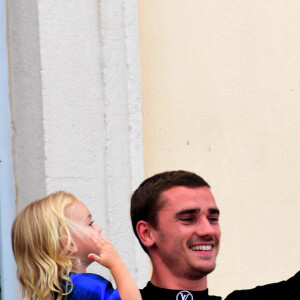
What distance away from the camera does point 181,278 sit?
3537 mm

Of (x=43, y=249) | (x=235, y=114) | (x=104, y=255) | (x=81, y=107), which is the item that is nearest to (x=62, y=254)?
(x=43, y=249)

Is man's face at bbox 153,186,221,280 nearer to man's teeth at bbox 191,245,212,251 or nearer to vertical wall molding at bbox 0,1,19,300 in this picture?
man's teeth at bbox 191,245,212,251

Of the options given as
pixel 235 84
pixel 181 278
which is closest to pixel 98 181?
pixel 235 84

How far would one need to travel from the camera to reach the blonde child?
11.8 ft

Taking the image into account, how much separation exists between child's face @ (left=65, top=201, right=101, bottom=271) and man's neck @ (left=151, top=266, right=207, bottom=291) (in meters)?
0.28

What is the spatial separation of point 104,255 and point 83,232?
19cm

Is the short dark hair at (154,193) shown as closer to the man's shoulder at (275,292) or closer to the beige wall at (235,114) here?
the man's shoulder at (275,292)

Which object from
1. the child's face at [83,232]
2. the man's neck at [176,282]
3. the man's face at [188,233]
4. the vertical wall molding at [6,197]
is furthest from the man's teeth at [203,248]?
the vertical wall molding at [6,197]

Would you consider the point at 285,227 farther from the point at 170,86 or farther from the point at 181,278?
the point at 181,278

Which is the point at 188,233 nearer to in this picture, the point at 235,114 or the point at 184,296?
the point at 184,296

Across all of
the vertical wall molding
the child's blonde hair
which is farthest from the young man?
the vertical wall molding

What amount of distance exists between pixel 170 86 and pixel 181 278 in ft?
5.48

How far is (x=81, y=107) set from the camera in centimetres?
470

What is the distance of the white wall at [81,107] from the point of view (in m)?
4.59
